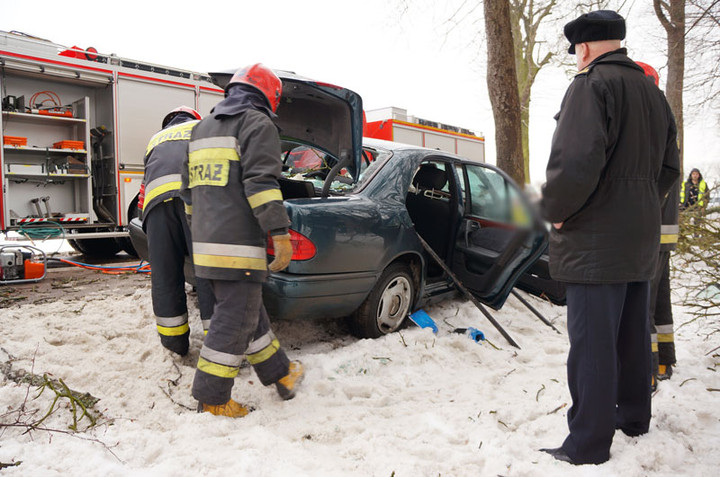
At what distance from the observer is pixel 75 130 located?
812 centimetres

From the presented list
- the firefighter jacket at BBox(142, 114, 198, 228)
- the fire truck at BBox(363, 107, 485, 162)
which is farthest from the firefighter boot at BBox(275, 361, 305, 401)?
the fire truck at BBox(363, 107, 485, 162)

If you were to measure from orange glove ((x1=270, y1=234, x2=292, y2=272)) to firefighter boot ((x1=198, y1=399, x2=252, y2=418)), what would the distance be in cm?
77

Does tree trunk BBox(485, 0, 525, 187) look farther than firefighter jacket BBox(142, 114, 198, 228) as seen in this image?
Yes

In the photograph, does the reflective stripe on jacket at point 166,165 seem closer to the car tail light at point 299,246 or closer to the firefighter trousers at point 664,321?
the car tail light at point 299,246

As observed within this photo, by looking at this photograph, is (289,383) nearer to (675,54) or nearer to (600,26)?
(600,26)

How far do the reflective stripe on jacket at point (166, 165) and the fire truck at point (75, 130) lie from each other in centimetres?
492

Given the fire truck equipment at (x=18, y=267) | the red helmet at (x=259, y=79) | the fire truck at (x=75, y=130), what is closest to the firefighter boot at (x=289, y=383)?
the red helmet at (x=259, y=79)

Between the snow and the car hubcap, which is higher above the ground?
the car hubcap

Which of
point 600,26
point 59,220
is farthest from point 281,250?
point 59,220

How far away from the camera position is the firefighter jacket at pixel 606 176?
204 centimetres

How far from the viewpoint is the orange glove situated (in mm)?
2693

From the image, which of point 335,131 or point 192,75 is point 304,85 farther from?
point 192,75

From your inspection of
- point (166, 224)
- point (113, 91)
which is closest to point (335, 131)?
point (166, 224)

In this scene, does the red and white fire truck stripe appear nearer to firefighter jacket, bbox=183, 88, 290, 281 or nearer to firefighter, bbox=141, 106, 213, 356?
firefighter, bbox=141, 106, 213, 356
